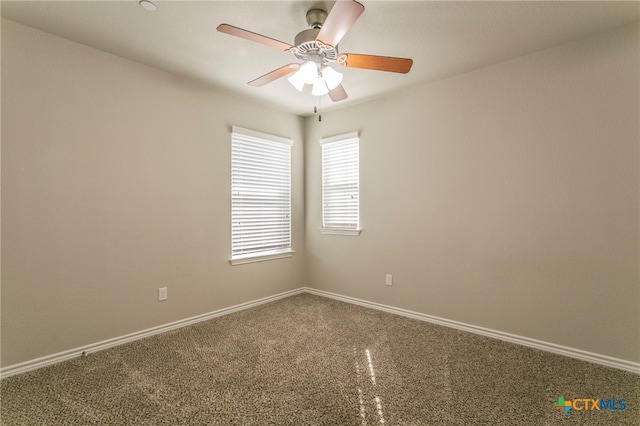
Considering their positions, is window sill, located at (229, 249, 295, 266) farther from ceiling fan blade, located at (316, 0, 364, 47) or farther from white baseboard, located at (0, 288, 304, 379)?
ceiling fan blade, located at (316, 0, 364, 47)

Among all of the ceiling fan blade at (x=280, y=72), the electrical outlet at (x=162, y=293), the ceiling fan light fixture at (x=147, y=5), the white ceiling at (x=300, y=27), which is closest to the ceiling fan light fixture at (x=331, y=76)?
the ceiling fan blade at (x=280, y=72)

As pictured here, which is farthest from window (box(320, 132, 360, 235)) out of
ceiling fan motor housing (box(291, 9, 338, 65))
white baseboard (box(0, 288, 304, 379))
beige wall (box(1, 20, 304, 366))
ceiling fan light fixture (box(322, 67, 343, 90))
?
ceiling fan motor housing (box(291, 9, 338, 65))

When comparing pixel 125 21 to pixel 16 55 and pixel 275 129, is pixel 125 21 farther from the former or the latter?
pixel 275 129

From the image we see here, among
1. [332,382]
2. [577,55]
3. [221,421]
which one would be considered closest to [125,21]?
[221,421]

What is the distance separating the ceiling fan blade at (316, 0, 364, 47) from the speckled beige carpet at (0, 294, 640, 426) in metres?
2.13

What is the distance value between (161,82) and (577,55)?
3.51m

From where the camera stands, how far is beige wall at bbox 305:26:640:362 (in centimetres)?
235

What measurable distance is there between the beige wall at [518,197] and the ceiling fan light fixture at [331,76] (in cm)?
146

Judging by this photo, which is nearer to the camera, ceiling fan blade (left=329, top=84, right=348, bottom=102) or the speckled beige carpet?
the speckled beige carpet

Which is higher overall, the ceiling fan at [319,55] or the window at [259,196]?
the ceiling fan at [319,55]

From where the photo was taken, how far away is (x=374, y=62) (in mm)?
2074

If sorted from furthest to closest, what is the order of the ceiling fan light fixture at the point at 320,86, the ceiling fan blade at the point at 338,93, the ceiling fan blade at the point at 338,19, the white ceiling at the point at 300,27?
the ceiling fan blade at the point at 338,93 < the ceiling fan light fixture at the point at 320,86 < the white ceiling at the point at 300,27 < the ceiling fan blade at the point at 338,19

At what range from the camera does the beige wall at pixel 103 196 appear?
2275 mm
